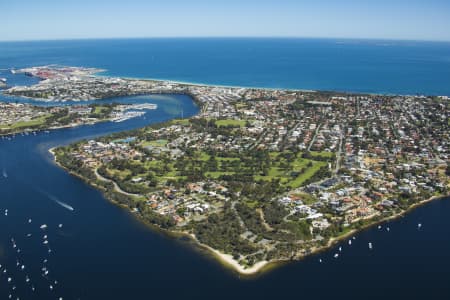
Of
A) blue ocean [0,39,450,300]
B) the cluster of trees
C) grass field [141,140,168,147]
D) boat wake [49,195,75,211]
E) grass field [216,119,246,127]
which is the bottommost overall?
blue ocean [0,39,450,300]

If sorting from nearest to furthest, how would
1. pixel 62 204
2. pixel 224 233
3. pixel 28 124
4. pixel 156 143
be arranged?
pixel 224 233 → pixel 62 204 → pixel 156 143 → pixel 28 124

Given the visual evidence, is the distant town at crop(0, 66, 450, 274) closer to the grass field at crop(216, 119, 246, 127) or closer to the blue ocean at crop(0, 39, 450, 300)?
the grass field at crop(216, 119, 246, 127)

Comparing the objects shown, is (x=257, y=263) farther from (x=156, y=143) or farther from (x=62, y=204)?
(x=156, y=143)

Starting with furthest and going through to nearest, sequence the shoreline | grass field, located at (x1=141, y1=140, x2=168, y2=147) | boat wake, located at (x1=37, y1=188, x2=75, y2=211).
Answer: grass field, located at (x1=141, y1=140, x2=168, y2=147), boat wake, located at (x1=37, y1=188, x2=75, y2=211), the shoreline

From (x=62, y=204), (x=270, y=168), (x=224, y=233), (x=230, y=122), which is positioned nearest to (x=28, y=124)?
(x=230, y=122)

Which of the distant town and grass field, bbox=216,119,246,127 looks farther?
grass field, bbox=216,119,246,127

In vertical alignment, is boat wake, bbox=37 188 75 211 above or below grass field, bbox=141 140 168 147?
below

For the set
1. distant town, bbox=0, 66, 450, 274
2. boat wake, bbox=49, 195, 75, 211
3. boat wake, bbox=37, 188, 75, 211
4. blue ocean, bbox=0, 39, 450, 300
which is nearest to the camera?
blue ocean, bbox=0, 39, 450, 300

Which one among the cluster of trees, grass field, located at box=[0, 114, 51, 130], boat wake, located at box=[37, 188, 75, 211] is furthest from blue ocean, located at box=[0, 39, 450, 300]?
grass field, located at box=[0, 114, 51, 130]

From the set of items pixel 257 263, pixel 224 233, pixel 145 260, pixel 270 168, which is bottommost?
pixel 145 260

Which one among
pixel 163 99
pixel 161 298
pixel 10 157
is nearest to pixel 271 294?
pixel 161 298
